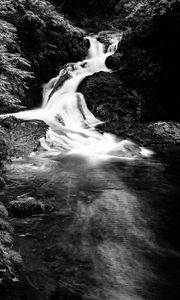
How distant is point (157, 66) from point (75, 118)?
17.1 ft

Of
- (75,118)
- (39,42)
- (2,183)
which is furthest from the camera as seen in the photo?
(39,42)

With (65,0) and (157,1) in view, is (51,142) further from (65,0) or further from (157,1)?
(65,0)

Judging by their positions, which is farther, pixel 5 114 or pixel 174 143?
pixel 5 114

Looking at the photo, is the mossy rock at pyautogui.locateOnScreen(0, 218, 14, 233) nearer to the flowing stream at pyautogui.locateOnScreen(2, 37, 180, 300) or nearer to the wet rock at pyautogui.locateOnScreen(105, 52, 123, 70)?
the flowing stream at pyautogui.locateOnScreen(2, 37, 180, 300)

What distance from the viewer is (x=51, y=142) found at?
14898 mm

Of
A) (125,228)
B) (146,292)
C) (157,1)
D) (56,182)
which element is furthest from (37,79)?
(146,292)

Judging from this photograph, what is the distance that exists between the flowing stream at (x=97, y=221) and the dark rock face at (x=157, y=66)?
4229 millimetres

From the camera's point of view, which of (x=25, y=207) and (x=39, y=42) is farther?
(x=39, y=42)

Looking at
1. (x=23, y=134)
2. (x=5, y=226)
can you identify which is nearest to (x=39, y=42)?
(x=23, y=134)

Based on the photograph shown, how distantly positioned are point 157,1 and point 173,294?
57.0 ft

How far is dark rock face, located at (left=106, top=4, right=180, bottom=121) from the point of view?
1903 cm

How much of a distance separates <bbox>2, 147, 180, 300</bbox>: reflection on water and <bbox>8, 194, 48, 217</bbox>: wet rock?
0.80 feet

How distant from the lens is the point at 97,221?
806 centimetres

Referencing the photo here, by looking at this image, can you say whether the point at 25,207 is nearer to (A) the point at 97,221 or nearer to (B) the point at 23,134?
(A) the point at 97,221
